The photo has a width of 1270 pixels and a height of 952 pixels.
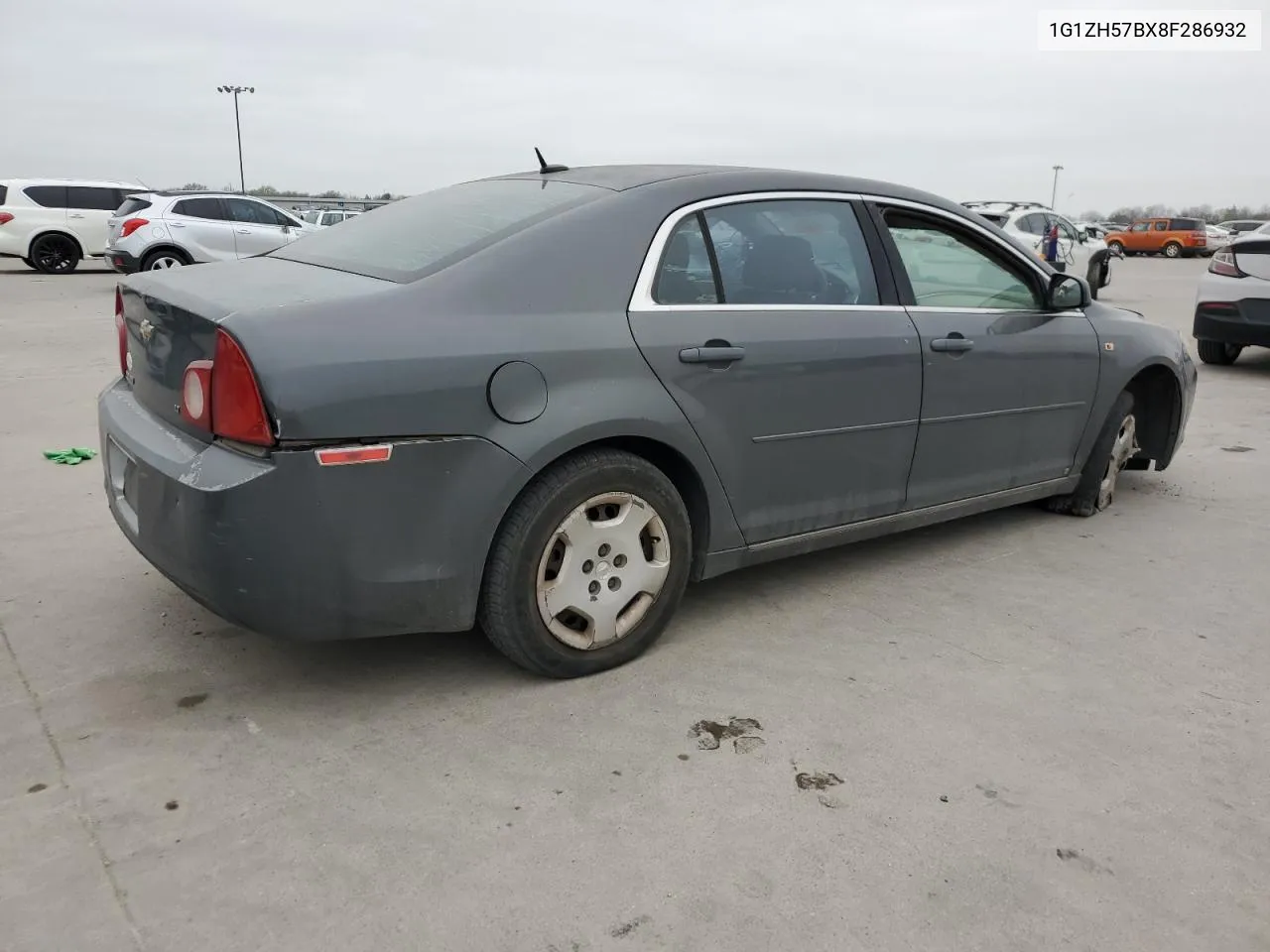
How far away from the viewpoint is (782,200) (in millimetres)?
3596

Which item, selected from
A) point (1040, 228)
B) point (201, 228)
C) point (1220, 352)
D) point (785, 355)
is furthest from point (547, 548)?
point (1040, 228)

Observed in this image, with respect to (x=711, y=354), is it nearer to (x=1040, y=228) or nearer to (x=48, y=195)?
(x=1040, y=228)

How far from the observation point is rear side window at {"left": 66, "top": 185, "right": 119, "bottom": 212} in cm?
1941

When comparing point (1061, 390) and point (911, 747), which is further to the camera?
point (1061, 390)

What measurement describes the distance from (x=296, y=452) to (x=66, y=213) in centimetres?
1989

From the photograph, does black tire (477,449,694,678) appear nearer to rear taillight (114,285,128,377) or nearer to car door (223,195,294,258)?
rear taillight (114,285,128,377)

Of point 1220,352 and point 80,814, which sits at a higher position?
point 1220,352

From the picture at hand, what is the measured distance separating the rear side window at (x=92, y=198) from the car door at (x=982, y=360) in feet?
64.2

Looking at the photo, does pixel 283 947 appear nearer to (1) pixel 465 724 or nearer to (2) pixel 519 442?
(1) pixel 465 724

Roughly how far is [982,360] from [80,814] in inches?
131

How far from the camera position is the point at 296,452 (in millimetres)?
2547

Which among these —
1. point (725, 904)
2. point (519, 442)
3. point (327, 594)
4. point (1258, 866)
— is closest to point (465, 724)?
point (327, 594)

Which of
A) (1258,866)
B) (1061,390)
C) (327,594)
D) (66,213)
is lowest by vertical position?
(1258,866)

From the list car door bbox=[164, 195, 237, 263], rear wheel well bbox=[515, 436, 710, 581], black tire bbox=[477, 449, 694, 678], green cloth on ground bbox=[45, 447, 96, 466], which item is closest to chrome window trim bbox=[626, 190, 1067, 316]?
rear wheel well bbox=[515, 436, 710, 581]
